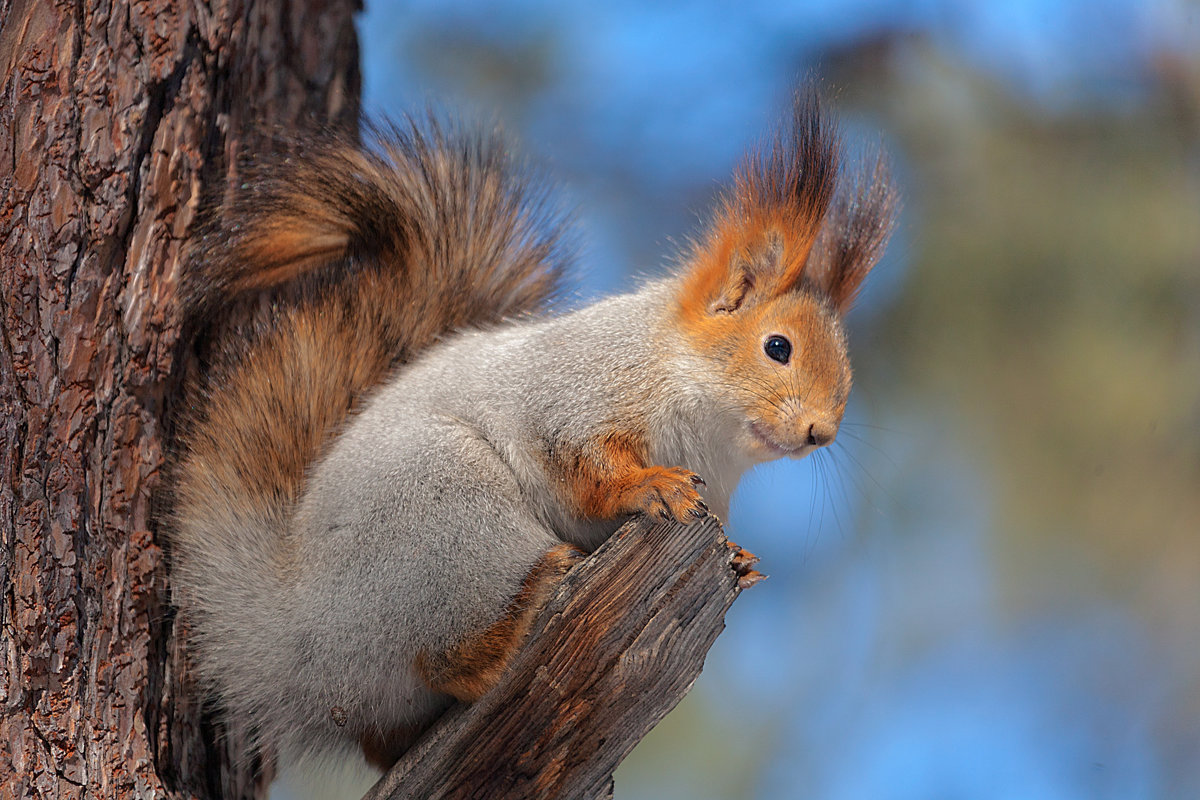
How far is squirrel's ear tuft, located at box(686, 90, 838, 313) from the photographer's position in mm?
1856

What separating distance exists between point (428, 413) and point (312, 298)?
14.4 inches

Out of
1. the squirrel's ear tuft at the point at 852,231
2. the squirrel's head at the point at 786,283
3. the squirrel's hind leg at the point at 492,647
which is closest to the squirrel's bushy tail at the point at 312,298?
the squirrel's hind leg at the point at 492,647

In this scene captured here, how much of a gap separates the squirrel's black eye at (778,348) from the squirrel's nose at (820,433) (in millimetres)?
144

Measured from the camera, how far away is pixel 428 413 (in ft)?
5.98

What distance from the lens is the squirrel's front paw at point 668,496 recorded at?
1550mm

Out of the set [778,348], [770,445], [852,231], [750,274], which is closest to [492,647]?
[770,445]

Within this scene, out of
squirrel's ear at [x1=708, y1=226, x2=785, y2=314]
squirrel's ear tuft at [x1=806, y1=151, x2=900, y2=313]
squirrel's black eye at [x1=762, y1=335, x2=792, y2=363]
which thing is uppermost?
squirrel's ear tuft at [x1=806, y1=151, x2=900, y2=313]

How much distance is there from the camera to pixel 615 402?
1.83 metres

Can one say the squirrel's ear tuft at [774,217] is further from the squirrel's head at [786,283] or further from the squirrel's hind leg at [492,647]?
the squirrel's hind leg at [492,647]

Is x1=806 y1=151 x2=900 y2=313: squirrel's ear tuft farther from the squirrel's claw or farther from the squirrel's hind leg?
the squirrel's hind leg

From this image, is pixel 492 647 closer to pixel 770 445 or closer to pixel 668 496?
pixel 668 496

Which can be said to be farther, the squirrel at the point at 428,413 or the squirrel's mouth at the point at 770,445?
the squirrel's mouth at the point at 770,445

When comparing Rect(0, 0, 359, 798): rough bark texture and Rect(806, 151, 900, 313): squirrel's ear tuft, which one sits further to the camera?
Rect(806, 151, 900, 313): squirrel's ear tuft

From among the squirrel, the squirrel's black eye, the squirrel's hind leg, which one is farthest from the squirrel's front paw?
the squirrel's black eye
